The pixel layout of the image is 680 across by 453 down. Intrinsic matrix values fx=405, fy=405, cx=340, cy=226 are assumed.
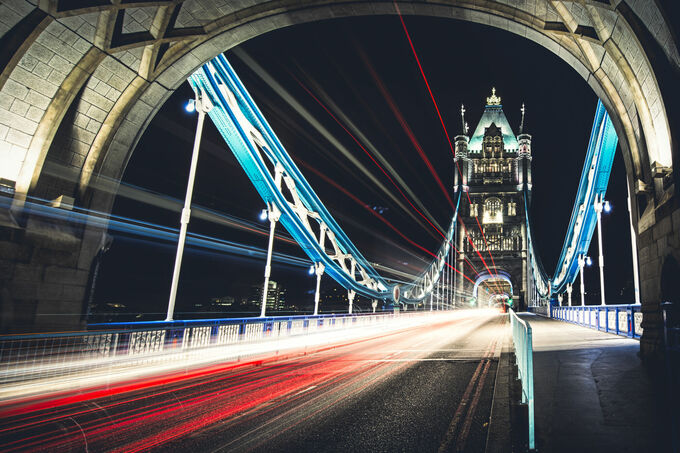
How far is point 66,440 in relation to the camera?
420 centimetres

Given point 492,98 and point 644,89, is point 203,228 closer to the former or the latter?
point 644,89

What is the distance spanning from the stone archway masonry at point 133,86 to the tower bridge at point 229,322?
3cm

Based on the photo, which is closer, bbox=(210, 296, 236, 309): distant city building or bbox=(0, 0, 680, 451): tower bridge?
bbox=(0, 0, 680, 451): tower bridge

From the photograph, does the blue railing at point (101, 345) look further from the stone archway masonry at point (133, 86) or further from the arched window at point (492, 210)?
the arched window at point (492, 210)

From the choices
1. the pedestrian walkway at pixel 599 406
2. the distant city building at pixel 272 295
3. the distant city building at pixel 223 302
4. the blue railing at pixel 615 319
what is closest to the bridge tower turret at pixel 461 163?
the distant city building at pixel 272 295

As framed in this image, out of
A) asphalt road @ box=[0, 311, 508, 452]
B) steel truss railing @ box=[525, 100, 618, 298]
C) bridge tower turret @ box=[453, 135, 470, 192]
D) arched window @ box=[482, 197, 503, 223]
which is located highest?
bridge tower turret @ box=[453, 135, 470, 192]

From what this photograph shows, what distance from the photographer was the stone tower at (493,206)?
2992 inches

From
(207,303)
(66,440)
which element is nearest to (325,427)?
(66,440)

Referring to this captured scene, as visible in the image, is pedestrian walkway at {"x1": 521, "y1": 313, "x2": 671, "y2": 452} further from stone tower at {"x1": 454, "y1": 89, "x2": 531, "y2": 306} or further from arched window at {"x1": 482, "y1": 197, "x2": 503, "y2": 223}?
arched window at {"x1": 482, "y1": 197, "x2": 503, "y2": 223}

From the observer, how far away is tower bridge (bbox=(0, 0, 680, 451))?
439 centimetres

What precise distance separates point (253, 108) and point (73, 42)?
11.4 m

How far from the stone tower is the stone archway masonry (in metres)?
64.6

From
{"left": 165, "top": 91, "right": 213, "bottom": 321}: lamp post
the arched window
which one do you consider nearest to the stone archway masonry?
{"left": 165, "top": 91, "right": 213, "bottom": 321}: lamp post

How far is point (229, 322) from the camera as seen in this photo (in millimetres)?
11992
